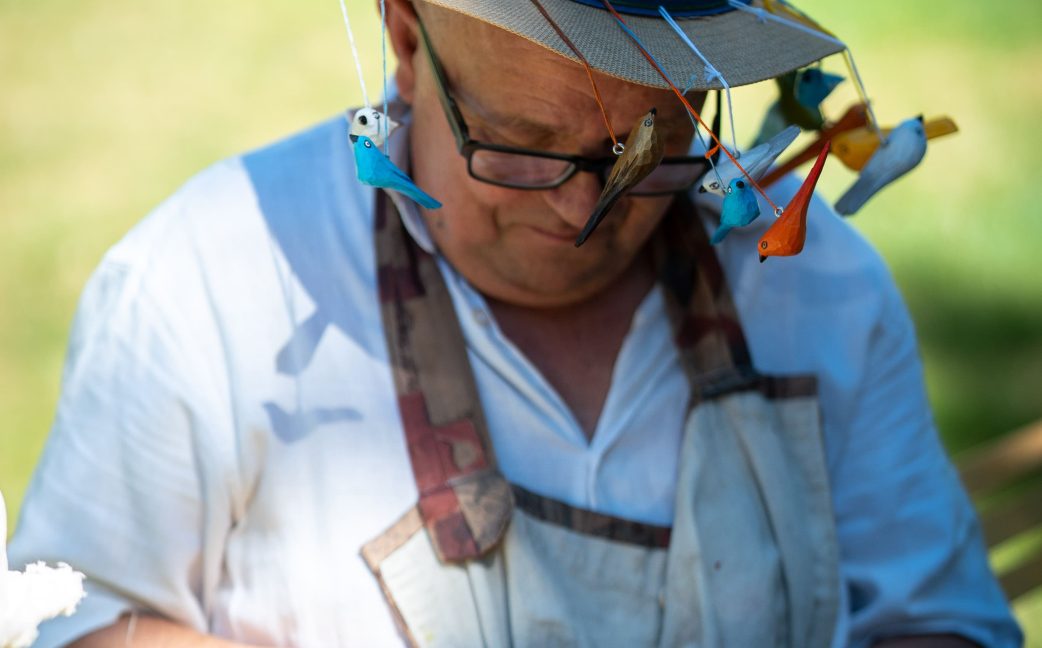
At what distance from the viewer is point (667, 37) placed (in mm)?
1333

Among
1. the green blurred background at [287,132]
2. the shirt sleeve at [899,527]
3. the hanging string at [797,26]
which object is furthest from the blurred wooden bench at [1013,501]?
the hanging string at [797,26]

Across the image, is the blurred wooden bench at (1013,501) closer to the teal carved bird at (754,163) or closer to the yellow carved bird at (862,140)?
the yellow carved bird at (862,140)

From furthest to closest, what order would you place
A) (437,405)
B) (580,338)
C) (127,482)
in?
(580,338), (437,405), (127,482)

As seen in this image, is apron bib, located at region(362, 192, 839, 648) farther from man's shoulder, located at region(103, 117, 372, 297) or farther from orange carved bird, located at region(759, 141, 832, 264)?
orange carved bird, located at region(759, 141, 832, 264)

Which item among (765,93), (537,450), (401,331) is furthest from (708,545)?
(765,93)

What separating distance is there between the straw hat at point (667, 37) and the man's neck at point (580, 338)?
1.69ft

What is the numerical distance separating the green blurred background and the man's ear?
1.79 meters

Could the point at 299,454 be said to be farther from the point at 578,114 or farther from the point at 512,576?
the point at 578,114

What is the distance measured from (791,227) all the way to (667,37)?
0.92 ft

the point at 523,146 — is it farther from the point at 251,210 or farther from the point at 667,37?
the point at 251,210

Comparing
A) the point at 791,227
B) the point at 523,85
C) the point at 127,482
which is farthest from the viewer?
the point at 127,482

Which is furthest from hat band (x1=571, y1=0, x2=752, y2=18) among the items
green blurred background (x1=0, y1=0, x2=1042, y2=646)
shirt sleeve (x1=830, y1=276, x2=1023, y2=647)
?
green blurred background (x1=0, y1=0, x2=1042, y2=646)

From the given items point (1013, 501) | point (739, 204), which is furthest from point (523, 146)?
point (1013, 501)

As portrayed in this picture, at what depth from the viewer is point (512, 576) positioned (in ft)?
5.23
